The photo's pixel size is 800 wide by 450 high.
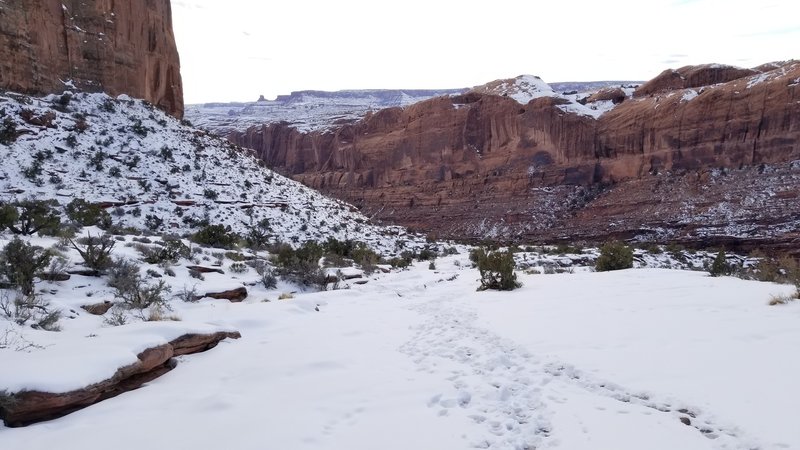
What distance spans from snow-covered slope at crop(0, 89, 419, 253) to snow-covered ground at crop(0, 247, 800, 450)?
15.0 metres

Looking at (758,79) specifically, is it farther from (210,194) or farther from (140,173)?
(140,173)

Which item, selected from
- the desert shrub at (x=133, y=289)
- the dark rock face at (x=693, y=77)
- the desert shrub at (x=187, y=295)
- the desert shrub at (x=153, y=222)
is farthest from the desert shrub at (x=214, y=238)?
the dark rock face at (x=693, y=77)

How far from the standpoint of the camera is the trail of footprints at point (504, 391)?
3.27 meters

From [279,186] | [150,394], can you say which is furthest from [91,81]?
[150,394]

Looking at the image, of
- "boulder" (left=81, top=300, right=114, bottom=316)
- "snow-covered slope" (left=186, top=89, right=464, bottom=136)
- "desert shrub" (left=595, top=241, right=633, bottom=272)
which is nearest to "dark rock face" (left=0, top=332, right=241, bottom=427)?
"boulder" (left=81, top=300, right=114, bottom=316)

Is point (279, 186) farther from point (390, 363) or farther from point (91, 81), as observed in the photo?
point (390, 363)

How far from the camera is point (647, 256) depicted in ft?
62.9

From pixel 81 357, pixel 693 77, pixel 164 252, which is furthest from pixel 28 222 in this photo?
pixel 693 77

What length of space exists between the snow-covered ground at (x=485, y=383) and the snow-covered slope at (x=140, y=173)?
15.0 m

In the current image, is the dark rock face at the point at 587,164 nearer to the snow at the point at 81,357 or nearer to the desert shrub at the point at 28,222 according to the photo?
the snow at the point at 81,357

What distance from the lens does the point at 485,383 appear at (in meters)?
4.43

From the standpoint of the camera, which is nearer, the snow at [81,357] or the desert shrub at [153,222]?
the snow at [81,357]

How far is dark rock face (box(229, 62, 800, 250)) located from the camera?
3159cm

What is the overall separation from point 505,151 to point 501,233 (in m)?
13.3
